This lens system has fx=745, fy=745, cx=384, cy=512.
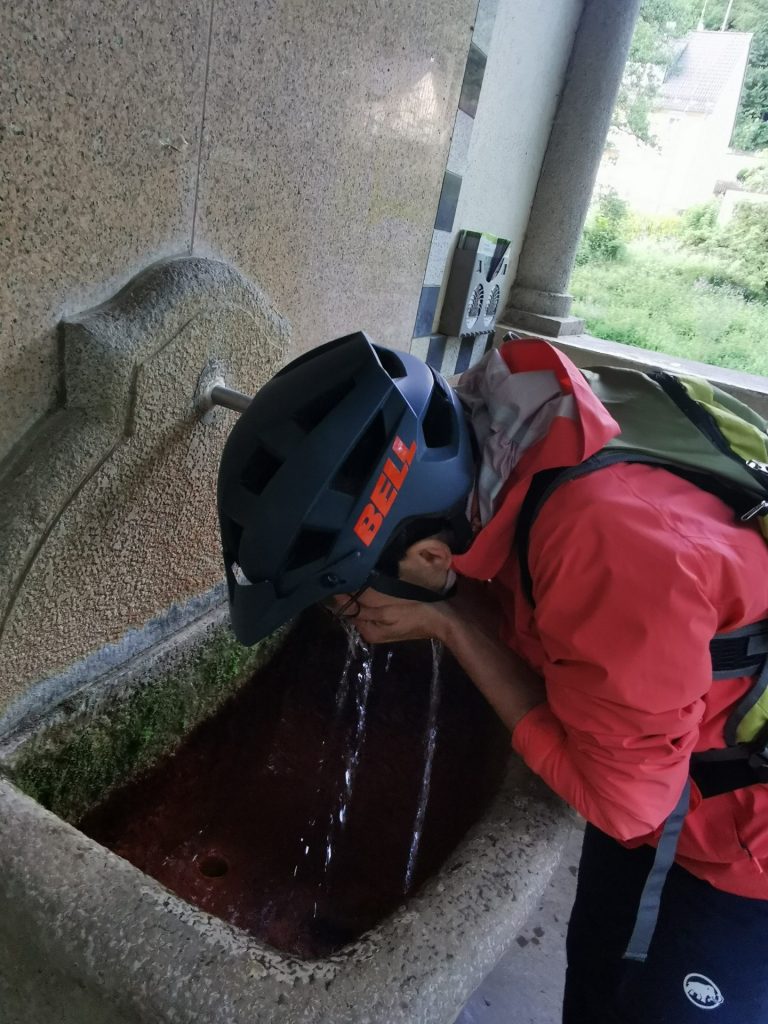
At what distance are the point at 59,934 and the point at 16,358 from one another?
72cm

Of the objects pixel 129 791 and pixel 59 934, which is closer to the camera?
pixel 59 934

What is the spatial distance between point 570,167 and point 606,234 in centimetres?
988

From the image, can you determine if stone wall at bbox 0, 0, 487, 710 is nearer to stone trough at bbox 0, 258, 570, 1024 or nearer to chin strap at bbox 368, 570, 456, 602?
stone trough at bbox 0, 258, 570, 1024

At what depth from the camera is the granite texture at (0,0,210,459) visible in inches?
36.1

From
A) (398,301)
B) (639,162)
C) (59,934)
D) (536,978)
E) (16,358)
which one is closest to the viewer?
(59,934)

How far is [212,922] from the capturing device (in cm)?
85

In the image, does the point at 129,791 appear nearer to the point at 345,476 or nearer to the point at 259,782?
the point at 259,782

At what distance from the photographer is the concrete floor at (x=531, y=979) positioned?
1854 millimetres

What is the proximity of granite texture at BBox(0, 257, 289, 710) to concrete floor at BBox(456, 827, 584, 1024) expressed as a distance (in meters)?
1.18

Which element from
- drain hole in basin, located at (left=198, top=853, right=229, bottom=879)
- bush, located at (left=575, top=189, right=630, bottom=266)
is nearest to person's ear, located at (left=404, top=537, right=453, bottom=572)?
drain hole in basin, located at (left=198, top=853, right=229, bottom=879)

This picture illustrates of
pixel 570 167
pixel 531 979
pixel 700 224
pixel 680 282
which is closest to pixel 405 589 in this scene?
pixel 531 979

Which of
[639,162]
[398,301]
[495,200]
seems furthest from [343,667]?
[639,162]

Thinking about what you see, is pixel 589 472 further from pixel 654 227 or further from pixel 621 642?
pixel 654 227

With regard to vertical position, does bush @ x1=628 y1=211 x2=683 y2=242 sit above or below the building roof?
below
